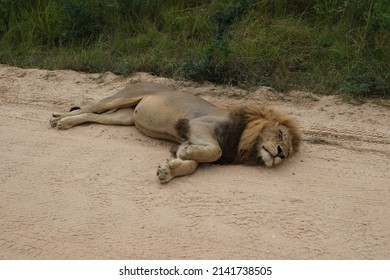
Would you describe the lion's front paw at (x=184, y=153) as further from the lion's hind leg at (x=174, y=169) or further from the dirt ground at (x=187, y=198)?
the dirt ground at (x=187, y=198)

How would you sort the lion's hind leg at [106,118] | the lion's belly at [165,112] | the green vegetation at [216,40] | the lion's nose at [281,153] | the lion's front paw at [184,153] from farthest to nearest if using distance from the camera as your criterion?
the green vegetation at [216,40], the lion's hind leg at [106,118], the lion's belly at [165,112], the lion's nose at [281,153], the lion's front paw at [184,153]

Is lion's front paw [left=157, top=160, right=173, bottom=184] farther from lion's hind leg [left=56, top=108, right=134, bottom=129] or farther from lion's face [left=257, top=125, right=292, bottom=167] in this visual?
lion's hind leg [left=56, top=108, right=134, bottom=129]

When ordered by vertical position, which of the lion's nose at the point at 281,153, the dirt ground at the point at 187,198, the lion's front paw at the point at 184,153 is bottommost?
the dirt ground at the point at 187,198

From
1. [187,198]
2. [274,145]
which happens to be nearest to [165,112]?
[274,145]

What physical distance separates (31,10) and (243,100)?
380 cm

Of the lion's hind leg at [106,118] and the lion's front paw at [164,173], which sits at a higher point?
the lion's front paw at [164,173]

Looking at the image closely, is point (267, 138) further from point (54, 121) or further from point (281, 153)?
point (54, 121)

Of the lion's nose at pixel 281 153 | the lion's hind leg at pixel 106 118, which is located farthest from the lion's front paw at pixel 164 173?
the lion's hind leg at pixel 106 118

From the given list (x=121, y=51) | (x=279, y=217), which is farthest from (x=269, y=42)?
(x=279, y=217)

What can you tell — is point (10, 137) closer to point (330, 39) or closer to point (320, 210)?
point (320, 210)

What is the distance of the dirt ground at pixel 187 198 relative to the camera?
11.7 ft

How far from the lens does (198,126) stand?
463 cm

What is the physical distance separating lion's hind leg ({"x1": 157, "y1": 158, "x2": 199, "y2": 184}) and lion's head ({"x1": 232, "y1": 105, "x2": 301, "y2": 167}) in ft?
1.51

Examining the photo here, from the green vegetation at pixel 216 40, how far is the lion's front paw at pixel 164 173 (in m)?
2.43
